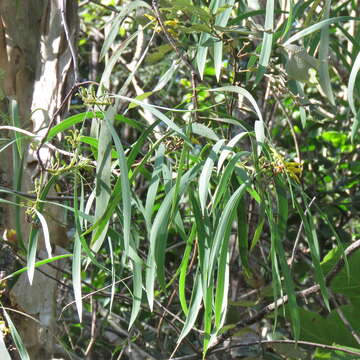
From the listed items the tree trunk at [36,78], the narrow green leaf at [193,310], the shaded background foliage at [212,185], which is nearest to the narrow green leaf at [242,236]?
the shaded background foliage at [212,185]

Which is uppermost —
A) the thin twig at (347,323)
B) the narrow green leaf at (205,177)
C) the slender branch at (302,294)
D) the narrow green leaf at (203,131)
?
the narrow green leaf at (203,131)

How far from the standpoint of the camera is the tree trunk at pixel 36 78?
4.31 ft

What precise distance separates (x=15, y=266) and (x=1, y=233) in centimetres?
8

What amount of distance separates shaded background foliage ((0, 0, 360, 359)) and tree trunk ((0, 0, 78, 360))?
0.07m

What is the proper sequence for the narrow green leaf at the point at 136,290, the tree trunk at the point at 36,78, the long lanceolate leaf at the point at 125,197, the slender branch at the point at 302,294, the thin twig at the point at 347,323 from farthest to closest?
the thin twig at the point at 347,323, the tree trunk at the point at 36,78, the slender branch at the point at 302,294, the narrow green leaf at the point at 136,290, the long lanceolate leaf at the point at 125,197

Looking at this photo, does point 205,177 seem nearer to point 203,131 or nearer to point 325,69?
point 203,131

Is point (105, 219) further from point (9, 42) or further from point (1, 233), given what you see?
point (9, 42)

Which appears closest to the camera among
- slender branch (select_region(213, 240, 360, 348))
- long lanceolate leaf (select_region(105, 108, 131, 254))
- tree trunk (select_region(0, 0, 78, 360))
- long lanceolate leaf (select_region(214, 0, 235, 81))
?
long lanceolate leaf (select_region(105, 108, 131, 254))

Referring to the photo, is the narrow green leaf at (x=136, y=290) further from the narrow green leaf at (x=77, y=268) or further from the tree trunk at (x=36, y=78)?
the tree trunk at (x=36, y=78)

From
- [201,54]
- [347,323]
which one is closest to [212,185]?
[347,323]

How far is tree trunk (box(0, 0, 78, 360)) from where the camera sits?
131cm

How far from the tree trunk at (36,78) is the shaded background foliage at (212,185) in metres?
0.07

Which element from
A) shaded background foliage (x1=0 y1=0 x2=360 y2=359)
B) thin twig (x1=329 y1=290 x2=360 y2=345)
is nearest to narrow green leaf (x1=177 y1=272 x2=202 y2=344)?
shaded background foliage (x1=0 y1=0 x2=360 y2=359)

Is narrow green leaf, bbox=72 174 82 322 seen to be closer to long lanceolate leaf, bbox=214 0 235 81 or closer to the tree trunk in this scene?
long lanceolate leaf, bbox=214 0 235 81
